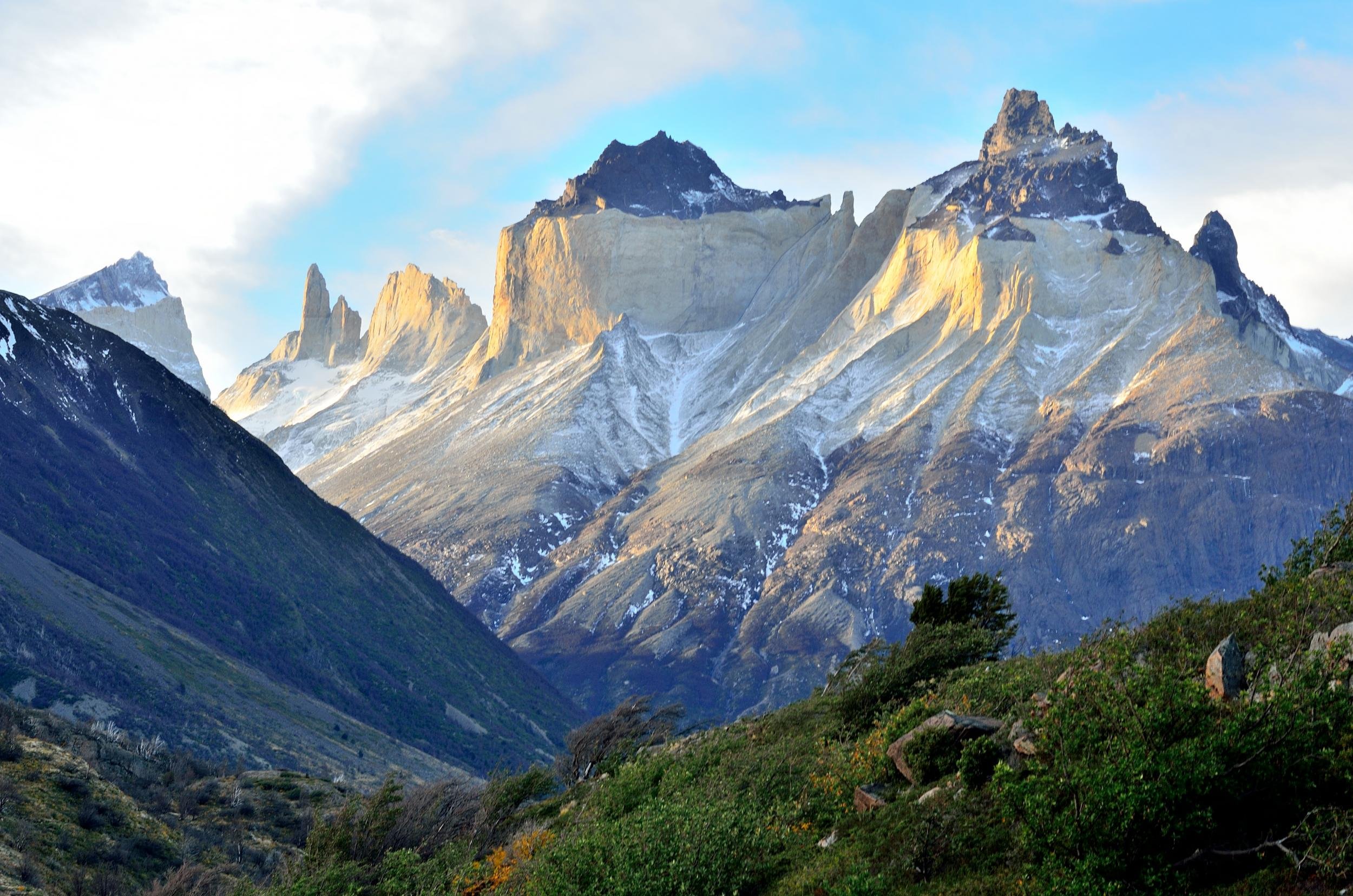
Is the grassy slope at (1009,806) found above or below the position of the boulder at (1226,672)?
below

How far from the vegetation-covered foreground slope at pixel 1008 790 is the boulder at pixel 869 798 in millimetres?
56

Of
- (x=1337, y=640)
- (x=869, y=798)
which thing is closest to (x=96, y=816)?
(x=869, y=798)

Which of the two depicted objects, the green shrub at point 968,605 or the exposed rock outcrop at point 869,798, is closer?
the exposed rock outcrop at point 869,798

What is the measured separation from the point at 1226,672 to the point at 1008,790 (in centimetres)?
348

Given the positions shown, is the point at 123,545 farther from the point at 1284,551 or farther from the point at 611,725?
the point at 1284,551

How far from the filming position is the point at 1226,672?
16531 mm

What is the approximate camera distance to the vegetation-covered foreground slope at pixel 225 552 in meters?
85.5

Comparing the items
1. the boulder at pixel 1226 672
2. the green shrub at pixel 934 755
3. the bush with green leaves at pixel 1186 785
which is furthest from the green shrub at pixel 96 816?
the boulder at pixel 1226 672

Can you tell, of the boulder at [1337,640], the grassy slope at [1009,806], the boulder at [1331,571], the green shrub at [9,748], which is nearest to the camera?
the grassy slope at [1009,806]

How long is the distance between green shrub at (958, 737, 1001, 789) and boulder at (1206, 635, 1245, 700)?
3.15m

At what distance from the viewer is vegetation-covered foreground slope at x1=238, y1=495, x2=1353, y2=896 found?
46.7ft

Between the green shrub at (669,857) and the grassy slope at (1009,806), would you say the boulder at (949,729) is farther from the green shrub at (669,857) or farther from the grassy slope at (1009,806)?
the green shrub at (669,857)

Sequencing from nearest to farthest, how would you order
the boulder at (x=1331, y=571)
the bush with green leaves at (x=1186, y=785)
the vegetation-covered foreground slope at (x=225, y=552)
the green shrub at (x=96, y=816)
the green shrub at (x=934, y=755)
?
the bush with green leaves at (x=1186, y=785) < the green shrub at (x=934, y=755) < the boulder at (x=1331, y=571) < the green shrub at (x=96, y=816) < the vegetation-covered foreground slope at (x=225, y=552)

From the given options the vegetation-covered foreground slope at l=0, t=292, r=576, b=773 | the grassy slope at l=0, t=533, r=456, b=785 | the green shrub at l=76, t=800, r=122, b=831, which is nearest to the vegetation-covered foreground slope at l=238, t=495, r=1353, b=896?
the green shrub at l=76, t=800, r=122, b=831
